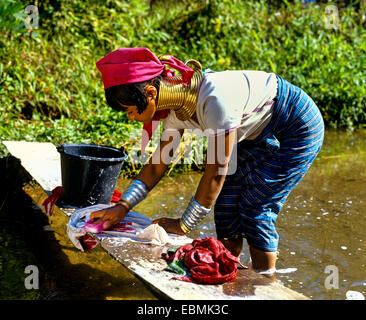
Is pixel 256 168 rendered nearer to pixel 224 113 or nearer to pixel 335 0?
pixel 224 113

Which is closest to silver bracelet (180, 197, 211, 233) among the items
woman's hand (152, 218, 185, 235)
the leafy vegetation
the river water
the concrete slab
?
woman's hand (152, 218, 185, 235)

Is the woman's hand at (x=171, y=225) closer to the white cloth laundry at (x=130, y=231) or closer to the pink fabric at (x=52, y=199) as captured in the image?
the white cloth laundry at (x=130, y=231)

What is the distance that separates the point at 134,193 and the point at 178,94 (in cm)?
62

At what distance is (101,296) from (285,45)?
5.66 metres

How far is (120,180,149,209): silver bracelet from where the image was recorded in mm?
Answer: 2652

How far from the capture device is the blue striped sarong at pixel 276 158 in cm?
256

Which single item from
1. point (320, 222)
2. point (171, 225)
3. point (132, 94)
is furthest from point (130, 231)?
point (320, 222)

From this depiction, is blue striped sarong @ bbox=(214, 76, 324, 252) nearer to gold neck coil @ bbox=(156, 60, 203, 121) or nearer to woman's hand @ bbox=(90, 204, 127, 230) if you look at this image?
gold neck coil @ bbox=(156, 60, 203, 121)

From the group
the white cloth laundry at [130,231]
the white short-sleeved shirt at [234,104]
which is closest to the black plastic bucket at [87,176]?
the white cloth laundry at [130,231]

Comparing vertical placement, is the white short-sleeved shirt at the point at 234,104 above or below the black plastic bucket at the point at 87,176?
above

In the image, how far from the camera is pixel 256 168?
2619mm

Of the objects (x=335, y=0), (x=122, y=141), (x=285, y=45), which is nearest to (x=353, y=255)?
(x=122, y=141)

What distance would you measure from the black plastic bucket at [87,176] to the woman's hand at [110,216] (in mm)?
382

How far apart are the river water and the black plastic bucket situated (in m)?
0.91
